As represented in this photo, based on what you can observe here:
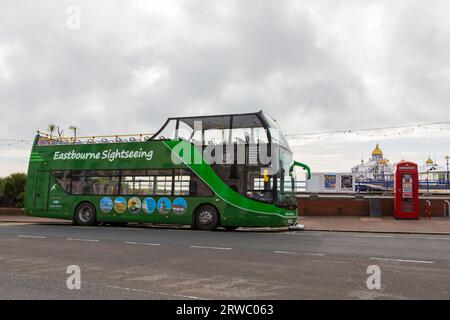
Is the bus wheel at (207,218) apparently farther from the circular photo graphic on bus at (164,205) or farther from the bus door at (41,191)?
the bus door at (41,191)

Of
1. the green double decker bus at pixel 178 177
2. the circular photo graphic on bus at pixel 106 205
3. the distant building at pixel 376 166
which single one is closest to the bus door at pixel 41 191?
the green double decker bus at pixel 178 177

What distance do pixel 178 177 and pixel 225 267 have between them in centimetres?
883

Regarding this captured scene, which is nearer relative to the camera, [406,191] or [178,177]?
[178,177]

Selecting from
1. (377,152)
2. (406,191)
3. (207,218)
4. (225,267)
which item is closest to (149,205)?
(207,218)

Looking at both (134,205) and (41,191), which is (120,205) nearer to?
(134,205)

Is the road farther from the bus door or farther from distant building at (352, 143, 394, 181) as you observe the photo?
distant building at (352, 143, 394, 181)

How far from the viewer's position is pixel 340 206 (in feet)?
75.5

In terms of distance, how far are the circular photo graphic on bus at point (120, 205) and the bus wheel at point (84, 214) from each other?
4.26 feet

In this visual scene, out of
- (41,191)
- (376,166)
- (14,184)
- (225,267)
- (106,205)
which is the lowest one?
(225,267)

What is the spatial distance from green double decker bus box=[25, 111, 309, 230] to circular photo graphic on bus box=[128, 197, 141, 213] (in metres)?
0.04

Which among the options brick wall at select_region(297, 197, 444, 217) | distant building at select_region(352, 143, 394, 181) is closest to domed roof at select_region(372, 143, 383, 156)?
distant building at select_region(352, 143, 394, 181)

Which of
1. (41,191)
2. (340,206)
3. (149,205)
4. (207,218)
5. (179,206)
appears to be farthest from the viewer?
(340,206)
